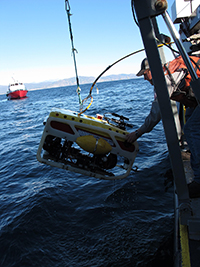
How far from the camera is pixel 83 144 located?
407 centimetres

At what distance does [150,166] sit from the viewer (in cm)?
654

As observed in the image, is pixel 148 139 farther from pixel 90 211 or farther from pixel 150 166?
pixel 90 211

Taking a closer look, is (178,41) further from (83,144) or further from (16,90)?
(16,90)

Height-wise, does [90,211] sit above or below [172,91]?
below

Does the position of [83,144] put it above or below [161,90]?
below

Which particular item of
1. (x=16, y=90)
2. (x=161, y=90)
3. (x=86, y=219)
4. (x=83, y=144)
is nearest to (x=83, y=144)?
(x=83, y=144)

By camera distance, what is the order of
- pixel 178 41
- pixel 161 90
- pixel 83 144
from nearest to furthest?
pixel 178 41 < pixel 161 90 < pixel 83 144

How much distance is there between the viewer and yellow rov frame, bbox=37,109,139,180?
4.12 m

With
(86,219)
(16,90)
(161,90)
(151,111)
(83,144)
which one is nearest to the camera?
(161,90)

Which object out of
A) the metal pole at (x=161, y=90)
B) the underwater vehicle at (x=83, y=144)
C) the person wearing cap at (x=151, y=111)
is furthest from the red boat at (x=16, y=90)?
the metal pole at (x=161, y=90)

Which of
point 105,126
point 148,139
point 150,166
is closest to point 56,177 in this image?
point 150,166

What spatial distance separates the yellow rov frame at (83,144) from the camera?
13.5 ft

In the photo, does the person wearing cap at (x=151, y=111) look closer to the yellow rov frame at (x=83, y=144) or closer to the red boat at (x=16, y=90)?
the yellow rov frame at (x=83, y=144)

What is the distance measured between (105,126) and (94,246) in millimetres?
2111
